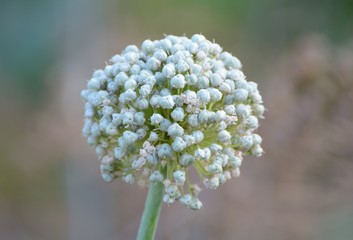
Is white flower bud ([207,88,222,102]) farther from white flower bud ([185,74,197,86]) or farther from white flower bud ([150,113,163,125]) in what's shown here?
white flower bud ([150,113,163,125])

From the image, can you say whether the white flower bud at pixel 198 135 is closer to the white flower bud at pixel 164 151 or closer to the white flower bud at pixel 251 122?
the white flower bud at pixel 164 151
